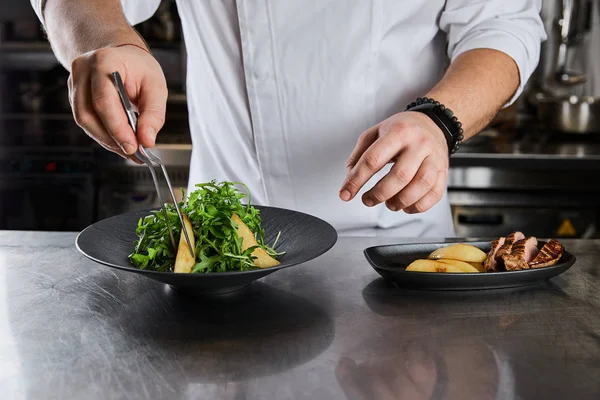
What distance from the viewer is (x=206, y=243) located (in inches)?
40.1

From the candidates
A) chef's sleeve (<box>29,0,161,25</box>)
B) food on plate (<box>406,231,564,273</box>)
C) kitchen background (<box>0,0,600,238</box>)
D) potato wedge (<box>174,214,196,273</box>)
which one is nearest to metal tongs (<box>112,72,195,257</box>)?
potato wedge (<box>174,214,196,273</box>)

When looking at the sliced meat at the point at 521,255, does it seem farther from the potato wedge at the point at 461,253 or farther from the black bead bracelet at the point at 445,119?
the black bead bracelet at the point at 445,119

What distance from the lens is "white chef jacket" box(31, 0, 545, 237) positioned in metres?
1.51

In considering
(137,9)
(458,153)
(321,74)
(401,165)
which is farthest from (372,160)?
(458,153)

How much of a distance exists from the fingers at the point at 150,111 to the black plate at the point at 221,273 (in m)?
0.17

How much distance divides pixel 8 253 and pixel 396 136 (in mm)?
685

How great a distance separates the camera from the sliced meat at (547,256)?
108 centimetres

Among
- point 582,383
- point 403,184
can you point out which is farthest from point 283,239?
point 582,383

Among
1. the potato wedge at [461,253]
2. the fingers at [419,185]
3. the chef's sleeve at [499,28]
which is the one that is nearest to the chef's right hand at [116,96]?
the fingers at [419,185]

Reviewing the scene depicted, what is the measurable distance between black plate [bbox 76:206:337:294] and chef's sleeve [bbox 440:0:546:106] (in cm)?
56

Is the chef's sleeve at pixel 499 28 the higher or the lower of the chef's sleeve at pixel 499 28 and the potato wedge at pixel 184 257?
the higher

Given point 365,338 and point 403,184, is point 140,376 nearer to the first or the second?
point 365,338

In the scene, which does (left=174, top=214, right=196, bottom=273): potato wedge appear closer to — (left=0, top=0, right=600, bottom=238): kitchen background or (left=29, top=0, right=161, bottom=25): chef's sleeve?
(left=29, top=0, right=161, bottom=25): chef's sleeve

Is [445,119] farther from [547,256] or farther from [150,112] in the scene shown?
[150,112]
